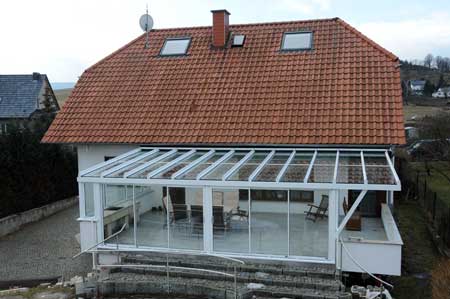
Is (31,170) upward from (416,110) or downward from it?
downward

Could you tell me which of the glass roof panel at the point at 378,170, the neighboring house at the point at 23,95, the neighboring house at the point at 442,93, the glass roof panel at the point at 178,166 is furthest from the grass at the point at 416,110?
the glass roof panel at the point at 178,166

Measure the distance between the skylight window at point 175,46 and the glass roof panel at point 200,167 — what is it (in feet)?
19.5

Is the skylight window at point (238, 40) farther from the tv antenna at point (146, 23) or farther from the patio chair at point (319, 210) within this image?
the patio chair at point (319, 210)

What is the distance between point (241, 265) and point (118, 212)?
374 centimetres

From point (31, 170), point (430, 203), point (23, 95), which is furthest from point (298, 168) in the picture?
point (23, 95)

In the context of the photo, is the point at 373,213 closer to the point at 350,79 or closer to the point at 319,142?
the point at 319,142

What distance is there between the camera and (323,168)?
1110 cm

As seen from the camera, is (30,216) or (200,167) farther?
(30,216)

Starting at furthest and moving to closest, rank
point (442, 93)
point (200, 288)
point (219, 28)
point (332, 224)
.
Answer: point (442, 93)
point (219, 28)
point (332, 224)
point (200, 288)

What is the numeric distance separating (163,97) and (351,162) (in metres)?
6.98

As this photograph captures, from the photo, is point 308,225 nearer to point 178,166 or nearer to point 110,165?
point 178,166

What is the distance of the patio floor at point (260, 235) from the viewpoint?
10844 mm

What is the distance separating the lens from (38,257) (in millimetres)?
13789

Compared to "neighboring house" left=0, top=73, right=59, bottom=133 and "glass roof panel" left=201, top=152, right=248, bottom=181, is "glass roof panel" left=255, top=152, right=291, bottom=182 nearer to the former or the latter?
"glass roof panel" left=201, top=152, right=248, bottom=181
